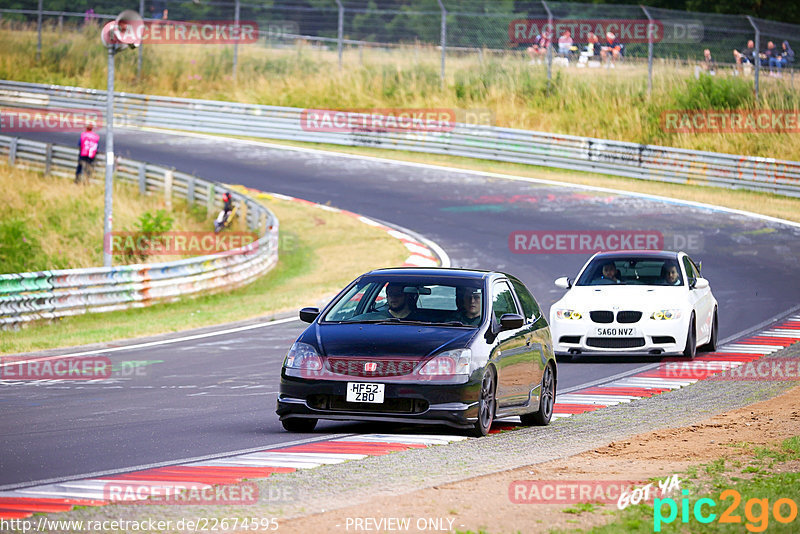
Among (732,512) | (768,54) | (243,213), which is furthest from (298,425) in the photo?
(768,54)

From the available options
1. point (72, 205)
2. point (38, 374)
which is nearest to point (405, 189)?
point (72, 205)

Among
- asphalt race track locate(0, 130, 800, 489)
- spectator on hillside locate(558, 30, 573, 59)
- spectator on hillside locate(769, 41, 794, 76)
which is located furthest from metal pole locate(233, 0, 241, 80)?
spectator on hillside locate(769, 41, 794, 76)

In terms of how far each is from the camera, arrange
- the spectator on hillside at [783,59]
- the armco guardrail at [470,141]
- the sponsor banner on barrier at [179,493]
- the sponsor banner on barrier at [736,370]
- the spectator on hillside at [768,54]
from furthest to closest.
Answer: the spectator on hillside at [768,54], the spectator on hillside at [783,59], the armco guardrail at [470,141], the sponsor banner on barrier at [736,370], the sponsor banner on barrier at [179,493]

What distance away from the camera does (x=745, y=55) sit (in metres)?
39.8

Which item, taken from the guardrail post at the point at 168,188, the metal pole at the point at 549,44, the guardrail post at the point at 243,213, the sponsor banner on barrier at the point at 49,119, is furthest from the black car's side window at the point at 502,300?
the sponsor banner on barrier at the point at 49,119

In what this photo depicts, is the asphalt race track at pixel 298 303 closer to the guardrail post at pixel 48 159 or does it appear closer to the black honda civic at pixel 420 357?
the black honda civic at pixel 420 357

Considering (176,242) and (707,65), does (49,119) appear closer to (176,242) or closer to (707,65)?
(176,242)

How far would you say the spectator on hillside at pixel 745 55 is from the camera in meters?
39.1

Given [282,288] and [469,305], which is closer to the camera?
[469,305]

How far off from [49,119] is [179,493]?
1623 inches

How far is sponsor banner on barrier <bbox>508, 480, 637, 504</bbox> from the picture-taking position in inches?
Answer: 294

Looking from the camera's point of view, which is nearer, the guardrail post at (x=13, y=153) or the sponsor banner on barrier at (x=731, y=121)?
the guardrail post at (x=13, y=153)

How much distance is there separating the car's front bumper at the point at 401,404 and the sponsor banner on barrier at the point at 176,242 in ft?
54.3

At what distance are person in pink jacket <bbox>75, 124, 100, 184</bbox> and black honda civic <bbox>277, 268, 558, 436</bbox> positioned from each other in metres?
24.7
